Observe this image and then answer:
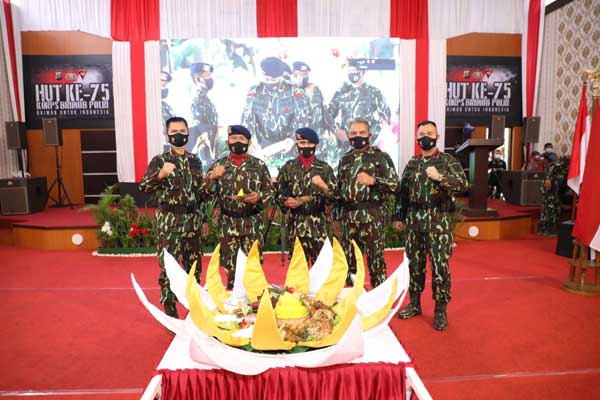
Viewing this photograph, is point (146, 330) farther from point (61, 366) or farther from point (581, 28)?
point (581, 28)

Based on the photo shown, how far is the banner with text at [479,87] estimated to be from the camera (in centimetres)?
909

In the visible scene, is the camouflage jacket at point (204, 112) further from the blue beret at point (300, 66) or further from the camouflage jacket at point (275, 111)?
the blue beret at point (300, 66)

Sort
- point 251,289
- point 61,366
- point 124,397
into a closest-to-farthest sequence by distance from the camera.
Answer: point 251,289 < point 124,397 < point 61,366

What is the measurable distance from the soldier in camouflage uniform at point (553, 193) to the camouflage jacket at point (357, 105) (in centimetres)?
297

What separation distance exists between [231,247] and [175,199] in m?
0.55

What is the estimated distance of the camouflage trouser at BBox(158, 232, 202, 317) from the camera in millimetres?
2988

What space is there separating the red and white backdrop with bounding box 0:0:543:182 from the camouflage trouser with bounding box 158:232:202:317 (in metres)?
5.36

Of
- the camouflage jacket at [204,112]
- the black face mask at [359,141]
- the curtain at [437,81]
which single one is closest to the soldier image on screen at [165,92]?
the camouflage jacket at [204,112]

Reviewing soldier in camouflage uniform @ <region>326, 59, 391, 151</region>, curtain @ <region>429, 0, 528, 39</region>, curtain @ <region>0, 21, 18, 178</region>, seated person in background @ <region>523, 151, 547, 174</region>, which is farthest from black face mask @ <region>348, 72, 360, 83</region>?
curtain @ <region>0, 21, 18, 178</region>

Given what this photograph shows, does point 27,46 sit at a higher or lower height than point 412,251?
higher

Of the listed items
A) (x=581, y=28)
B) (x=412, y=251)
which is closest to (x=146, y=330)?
(x=412, y=251)

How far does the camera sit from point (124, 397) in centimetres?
230

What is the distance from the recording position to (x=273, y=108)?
25.8ft

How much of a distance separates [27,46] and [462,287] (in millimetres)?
9002
